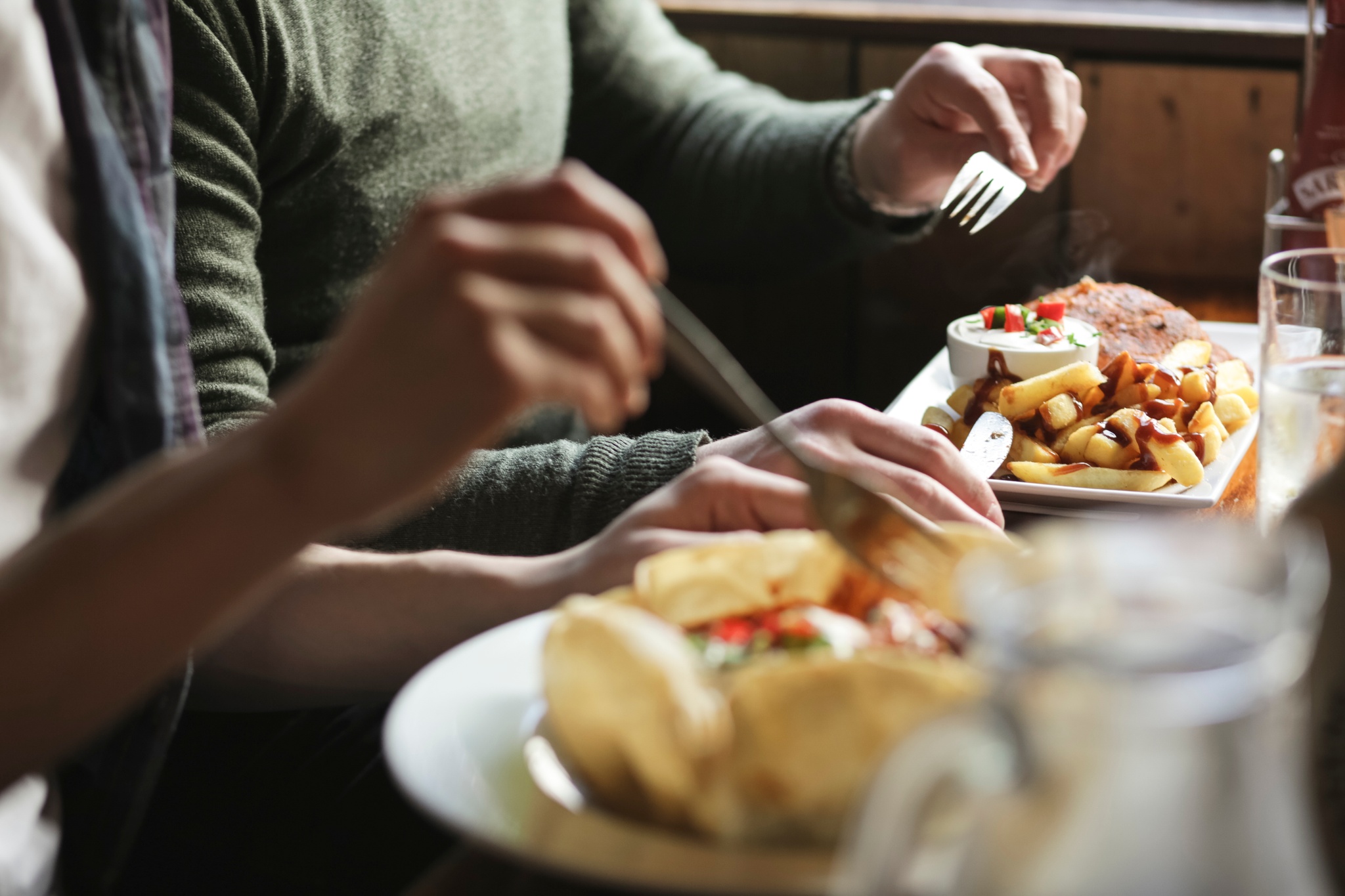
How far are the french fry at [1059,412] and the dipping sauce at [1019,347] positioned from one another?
0.09 metres

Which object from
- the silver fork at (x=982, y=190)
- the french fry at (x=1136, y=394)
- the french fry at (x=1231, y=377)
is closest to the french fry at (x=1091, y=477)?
the french fry at (x=1136, y=394)

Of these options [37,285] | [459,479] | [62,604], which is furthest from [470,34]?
[62,604]

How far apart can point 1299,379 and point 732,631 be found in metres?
0.46

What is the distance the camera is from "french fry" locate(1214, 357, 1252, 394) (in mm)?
1335

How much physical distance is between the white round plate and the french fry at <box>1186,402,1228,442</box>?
76 cm

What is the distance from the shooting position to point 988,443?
47.6 inches

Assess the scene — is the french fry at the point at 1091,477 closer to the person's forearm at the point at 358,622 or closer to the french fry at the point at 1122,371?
the french fry at the point at 1122,371

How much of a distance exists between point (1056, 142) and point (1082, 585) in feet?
4.08

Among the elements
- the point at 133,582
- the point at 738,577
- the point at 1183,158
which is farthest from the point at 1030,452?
the point at 1183,158

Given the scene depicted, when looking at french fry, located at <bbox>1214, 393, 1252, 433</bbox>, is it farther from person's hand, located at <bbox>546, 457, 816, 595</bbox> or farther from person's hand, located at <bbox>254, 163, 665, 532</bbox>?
person's hand, located at <bbox>254, 163, 665, 532</bbox>

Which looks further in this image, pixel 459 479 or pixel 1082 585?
pixel 459 479

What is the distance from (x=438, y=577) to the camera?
0.94 metres

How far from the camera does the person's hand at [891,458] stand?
932 millimetres

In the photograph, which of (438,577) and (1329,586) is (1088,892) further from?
(438,577)
